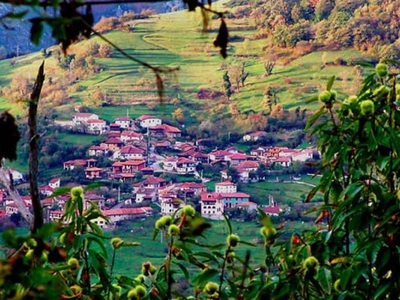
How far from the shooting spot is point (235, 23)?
2156cm

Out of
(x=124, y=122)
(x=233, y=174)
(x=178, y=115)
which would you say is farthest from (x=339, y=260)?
(x=178, y=115)

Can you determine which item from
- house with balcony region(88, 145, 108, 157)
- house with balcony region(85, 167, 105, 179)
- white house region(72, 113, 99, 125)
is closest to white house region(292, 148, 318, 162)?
house with balcony region(85, 167, 105, 179)

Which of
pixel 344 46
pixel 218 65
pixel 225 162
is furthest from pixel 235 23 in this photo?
pixel 225 162

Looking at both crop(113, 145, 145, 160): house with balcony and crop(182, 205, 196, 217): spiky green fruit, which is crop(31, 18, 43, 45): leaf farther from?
crop(113, 145, 145, 160): house with balcony

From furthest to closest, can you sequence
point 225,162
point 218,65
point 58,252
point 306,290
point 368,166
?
point 218,65 → point 225,162 → point 368,166 → point 306,290 → point 58,252

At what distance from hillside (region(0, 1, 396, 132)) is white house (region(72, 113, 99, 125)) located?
0.69ft

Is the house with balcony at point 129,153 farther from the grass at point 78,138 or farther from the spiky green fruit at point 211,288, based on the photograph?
the spiky green fruit at point 211,288

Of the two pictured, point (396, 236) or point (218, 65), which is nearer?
point (396, 236)

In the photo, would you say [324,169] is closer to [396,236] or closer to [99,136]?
[396,236]

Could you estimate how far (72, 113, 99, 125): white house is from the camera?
688 inches

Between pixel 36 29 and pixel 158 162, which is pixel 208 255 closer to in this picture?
pixel 36 29

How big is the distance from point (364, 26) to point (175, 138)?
7.22m

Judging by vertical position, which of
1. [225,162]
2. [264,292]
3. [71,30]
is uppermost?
[71,30]

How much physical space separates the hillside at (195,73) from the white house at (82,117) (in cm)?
21
